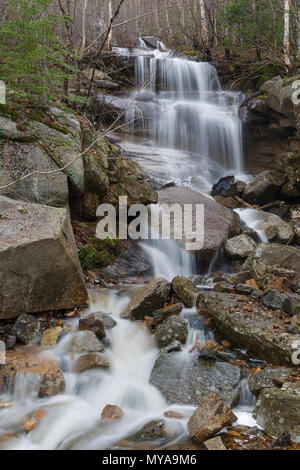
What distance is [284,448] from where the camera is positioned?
256 centimetres

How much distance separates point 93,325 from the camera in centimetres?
401

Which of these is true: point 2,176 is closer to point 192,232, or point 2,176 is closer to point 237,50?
point 192,232

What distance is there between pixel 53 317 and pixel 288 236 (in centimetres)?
571

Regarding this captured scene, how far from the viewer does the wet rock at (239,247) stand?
22.4 ft

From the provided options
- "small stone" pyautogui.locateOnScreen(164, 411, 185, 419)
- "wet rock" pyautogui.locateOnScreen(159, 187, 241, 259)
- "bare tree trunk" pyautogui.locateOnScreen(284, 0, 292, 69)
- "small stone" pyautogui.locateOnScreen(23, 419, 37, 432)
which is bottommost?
"small stone" pyautogui.locateOnScreen(164, 411, 185, 419)

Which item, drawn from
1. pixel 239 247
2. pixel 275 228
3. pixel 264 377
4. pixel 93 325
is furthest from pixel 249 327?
pixel 275 228

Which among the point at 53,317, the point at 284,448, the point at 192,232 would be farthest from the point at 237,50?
the point at 284,448

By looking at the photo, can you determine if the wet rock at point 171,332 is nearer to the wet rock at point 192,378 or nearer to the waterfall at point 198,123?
the wet rock at point 192,378

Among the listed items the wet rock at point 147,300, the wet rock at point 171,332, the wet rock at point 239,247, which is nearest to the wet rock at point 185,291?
→ the wet rock at point 147,300

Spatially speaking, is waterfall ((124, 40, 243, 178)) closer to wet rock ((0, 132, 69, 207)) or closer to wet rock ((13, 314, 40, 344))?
wet rock ((0, 132, 69, 207))

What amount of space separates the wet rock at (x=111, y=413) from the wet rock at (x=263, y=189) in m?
7.35

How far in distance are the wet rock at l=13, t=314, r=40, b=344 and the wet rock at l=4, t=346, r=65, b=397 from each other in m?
0.15

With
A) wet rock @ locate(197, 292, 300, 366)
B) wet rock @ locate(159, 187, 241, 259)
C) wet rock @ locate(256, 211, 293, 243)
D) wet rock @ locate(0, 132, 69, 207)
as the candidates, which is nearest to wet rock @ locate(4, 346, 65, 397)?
wet rock @ locate(197, 292, 300, 366)

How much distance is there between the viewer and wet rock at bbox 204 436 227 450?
2.62m
